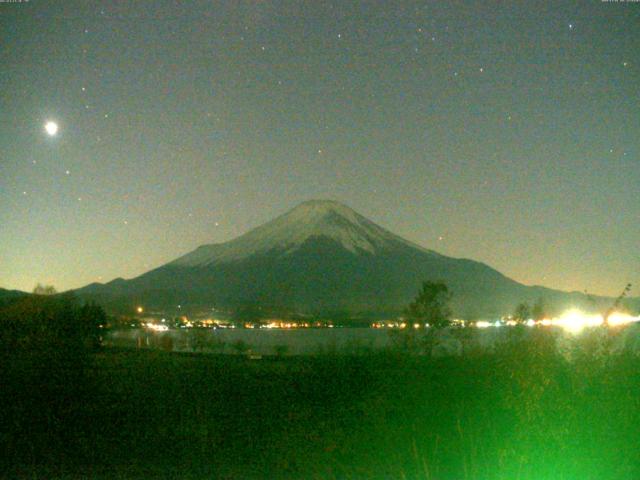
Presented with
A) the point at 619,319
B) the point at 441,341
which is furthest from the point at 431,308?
the point at 619,319

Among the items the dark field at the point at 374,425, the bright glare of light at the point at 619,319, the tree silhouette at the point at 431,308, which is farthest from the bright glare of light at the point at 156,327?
the bright glare of light at the point at 619,319

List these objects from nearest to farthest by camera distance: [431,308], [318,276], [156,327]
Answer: [431,308]
[156,327]
[318,276]

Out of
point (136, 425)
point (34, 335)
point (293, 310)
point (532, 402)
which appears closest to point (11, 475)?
point (136, 425)

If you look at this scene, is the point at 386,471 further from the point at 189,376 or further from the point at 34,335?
the point at 34,335

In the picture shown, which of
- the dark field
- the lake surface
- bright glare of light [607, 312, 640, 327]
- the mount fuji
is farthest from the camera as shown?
the mount fuji

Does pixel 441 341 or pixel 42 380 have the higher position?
pixel 441 341

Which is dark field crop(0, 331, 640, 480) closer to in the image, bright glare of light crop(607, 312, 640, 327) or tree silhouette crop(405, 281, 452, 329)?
bright glare of light crop(607, 312, 640, 327)

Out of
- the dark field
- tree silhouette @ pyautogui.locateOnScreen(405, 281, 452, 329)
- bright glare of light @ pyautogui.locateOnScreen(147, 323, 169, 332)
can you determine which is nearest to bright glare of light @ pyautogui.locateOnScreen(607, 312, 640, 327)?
the dark field

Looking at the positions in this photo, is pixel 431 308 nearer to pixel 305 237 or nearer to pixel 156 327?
pixel 156 327
